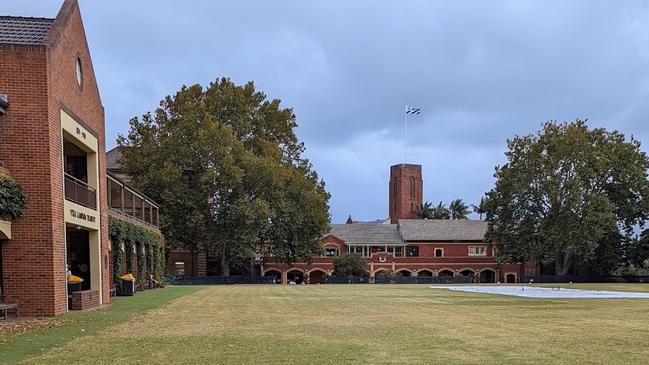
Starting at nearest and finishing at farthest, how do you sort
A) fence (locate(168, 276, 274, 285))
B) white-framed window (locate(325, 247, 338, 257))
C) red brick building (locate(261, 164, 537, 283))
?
fence (locate(168, 276, 274, 285))
red brick building (locate(261, 164, 537, 283))
white-framed window (locate(325, 247, 338, 257))

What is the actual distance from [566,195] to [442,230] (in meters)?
22.3

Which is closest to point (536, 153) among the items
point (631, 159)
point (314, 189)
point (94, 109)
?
point (631, 159)

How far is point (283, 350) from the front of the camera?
10664mm

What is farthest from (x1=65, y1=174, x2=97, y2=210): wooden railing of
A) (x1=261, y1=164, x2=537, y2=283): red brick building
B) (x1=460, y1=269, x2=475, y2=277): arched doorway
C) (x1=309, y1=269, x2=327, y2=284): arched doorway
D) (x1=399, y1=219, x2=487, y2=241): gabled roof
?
(x1=460, y1=269, x2=475, y2=277): arched doorway

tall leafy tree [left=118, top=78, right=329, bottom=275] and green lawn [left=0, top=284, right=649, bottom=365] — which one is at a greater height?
tall leafy tree [left=118, top=78, right=329, bottom=275]

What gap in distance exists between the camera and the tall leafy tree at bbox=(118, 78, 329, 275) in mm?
56219

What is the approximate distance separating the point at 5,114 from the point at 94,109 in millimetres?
6141

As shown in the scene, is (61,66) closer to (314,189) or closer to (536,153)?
(314,189)

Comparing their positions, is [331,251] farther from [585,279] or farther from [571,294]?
[571,294]

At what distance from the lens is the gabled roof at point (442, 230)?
83.5 metres

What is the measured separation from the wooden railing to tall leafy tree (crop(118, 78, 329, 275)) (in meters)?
31.4

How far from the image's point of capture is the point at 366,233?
3354 inches

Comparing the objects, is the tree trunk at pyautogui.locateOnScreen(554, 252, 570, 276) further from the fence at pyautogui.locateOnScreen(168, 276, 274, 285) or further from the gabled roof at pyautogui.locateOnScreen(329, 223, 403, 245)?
the fence at pyautogui.locateOnScreen(168, 276, 274, 285)

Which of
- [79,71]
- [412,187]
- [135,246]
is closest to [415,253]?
[412,187]
